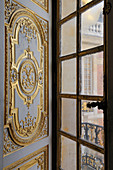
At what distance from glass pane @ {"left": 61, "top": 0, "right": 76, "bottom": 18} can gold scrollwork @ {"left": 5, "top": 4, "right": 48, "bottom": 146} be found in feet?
0.71

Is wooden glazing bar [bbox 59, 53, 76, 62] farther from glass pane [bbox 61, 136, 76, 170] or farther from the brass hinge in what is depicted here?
glass pane [bbox 61, 136, 76, 170]

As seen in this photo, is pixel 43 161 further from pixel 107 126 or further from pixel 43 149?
pixel 107 126

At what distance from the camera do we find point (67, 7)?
1305mm

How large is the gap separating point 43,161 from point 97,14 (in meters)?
1.13

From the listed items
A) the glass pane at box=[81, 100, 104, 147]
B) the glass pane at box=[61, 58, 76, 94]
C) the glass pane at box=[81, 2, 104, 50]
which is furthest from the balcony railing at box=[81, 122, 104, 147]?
the glass pane at box=[81, 2, 104, 50]

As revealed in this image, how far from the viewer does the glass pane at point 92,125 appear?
97 centimetres

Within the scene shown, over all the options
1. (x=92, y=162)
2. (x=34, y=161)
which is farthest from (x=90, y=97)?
(x=34, y=161)

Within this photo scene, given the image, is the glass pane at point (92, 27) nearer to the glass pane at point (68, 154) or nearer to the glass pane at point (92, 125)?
the glass pane at point (92, 125)

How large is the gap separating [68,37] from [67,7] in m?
0.23

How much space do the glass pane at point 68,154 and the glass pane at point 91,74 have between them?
0.41 m

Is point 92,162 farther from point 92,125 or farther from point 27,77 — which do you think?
point 27,77

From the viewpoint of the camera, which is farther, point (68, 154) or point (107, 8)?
point (68, 154)

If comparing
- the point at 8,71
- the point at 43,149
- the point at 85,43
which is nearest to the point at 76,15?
the point at 85,43

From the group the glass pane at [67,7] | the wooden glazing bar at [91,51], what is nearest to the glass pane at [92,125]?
the wooden glazing bar at [91,51]
